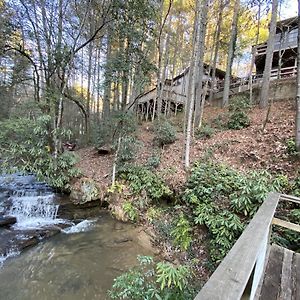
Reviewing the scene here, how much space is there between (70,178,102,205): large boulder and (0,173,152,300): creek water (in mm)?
713

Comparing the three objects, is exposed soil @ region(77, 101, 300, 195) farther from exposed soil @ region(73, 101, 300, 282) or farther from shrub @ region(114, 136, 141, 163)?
shrub @ region(114, 136, 141, 163)

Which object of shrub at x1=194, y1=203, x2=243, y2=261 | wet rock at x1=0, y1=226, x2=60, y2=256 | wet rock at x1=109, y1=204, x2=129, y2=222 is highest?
shrub at x1=194, y1=203, x2=243, y2=261

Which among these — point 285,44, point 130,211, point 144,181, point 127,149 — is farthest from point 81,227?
point 285,44

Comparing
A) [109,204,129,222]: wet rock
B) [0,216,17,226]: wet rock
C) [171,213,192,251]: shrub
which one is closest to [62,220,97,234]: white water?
[109,204,129,222]: wet rock

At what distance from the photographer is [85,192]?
8078mm

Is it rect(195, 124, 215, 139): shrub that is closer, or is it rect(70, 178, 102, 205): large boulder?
rect(70, 178, 102, 205): large boulder

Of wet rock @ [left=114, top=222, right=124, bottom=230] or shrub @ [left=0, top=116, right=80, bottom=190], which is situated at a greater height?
shrub @ [left=0, top=116, right=80, bottom=190]

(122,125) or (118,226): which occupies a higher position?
(122,125)

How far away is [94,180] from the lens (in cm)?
859

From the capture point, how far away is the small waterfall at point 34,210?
713 centimetres

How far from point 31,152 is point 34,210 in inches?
78.9

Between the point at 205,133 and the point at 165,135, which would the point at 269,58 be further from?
the point at 165,135

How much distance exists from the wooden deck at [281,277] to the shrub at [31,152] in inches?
275

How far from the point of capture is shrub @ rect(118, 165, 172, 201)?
7188mm
